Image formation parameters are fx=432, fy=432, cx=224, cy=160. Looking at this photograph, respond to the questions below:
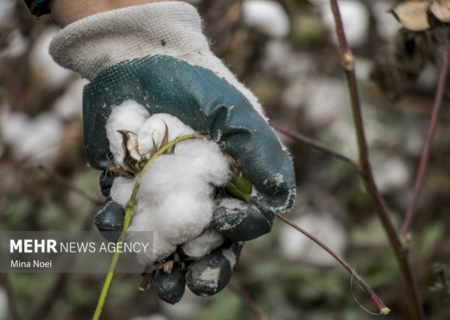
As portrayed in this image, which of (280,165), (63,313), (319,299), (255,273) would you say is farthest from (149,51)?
(63,313)

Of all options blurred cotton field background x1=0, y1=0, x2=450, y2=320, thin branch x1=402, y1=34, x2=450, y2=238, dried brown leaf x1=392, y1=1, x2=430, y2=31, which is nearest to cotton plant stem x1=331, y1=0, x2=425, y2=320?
thin branch x1=402, y1=34, x2=450, y2=238

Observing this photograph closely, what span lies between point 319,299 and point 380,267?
33 cm

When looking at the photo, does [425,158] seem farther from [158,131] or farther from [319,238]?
[319,238]

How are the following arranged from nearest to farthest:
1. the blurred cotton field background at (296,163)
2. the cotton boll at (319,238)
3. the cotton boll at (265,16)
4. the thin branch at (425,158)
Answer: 1. the thin branch at (425,158)
2. the blurred cotton field background at (296,163)
3. the cotton boll at (265,16)
4. the cotton boll at (319,238)

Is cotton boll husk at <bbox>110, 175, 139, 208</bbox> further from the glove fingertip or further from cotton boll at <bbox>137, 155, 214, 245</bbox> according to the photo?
the glove fingertip

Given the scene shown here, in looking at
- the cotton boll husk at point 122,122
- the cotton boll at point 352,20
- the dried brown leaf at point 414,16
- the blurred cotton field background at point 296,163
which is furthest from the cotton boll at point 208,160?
the cotton boll at point 352,20

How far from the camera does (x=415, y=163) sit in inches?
103

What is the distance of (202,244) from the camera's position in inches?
32.0

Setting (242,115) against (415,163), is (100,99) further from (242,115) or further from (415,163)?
(415,163)

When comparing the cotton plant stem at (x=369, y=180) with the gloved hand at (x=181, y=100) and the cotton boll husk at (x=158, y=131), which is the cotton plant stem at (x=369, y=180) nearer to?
the gloved hand at (x=181, y=100)

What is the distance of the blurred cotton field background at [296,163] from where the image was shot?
1857mm

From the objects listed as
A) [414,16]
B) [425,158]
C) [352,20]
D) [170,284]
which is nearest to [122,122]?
[170,284]

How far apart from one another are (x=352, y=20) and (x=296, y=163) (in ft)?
3.18

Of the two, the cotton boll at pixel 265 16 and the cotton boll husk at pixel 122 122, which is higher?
the cotton boll husk at pixel 122 122
